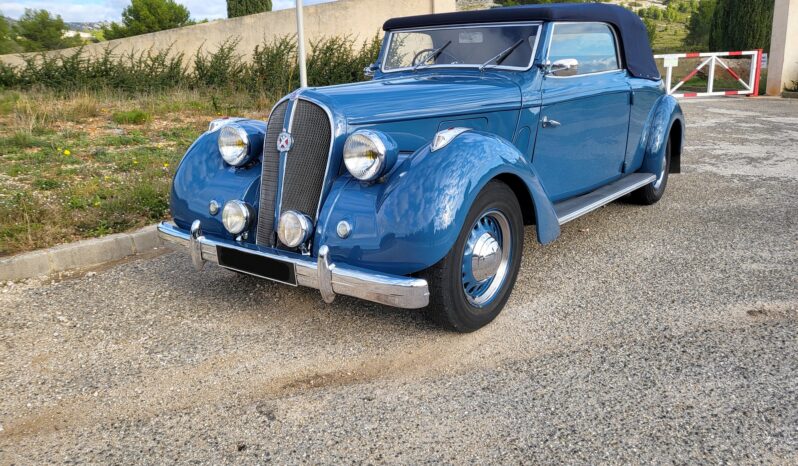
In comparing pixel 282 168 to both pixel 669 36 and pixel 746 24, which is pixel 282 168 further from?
pixel 669 36

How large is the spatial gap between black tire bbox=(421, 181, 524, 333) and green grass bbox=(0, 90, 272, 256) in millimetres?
2848

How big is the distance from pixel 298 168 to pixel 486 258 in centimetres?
103

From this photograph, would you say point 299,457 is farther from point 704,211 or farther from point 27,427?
point 704,211

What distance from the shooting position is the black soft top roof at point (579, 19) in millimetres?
4082

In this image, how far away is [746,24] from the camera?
18.8 meters

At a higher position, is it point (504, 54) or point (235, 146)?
point (504, 54)

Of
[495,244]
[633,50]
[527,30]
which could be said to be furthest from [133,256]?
[633,50]

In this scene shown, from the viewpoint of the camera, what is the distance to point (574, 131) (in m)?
4.23

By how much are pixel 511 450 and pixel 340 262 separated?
3.70 feet

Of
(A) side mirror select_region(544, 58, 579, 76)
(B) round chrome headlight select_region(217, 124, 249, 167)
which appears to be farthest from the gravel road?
(A) side mirror select_region(544, 58, 579, 76)

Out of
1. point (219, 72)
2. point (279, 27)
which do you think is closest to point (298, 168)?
point (219, 72)

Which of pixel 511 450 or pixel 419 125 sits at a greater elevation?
pixel 419 125

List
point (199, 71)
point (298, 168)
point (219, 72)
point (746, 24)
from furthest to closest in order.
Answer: point (746, 24), point (199, 71), point (219, 72), point (298, 168)

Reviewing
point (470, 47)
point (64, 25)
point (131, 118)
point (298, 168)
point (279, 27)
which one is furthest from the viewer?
point (64, 25)
